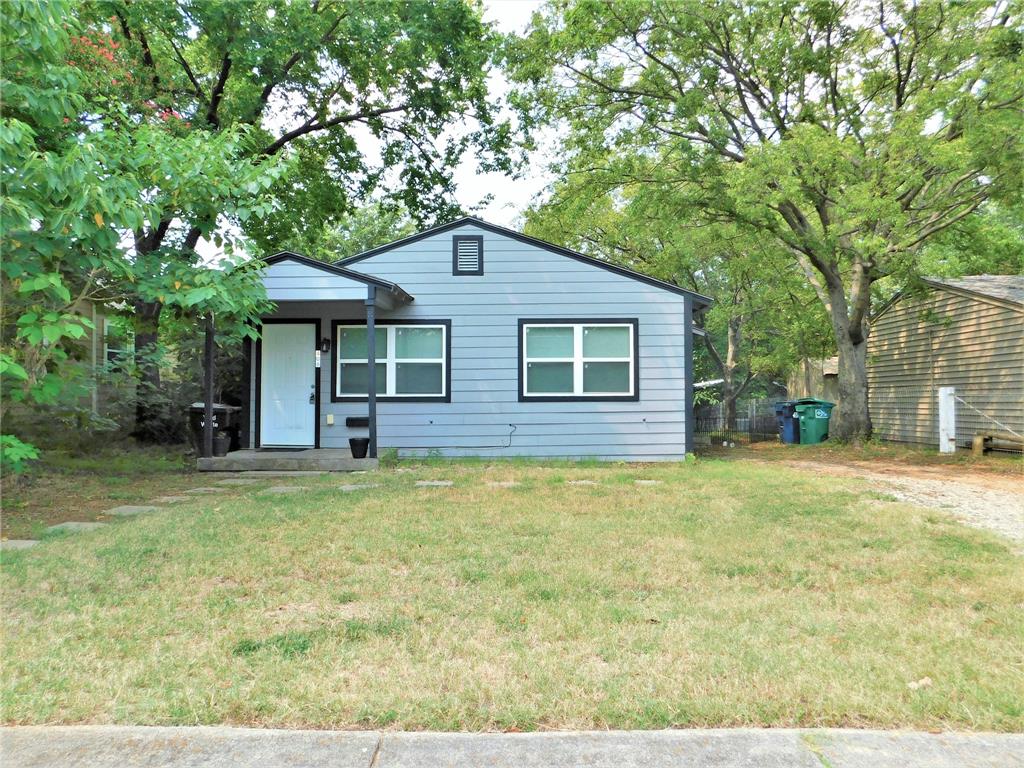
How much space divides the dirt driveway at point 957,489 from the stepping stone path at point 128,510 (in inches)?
304

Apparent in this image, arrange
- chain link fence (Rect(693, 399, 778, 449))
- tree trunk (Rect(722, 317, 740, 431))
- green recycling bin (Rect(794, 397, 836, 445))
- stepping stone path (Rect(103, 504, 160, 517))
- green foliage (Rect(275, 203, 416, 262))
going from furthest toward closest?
1. green foliage (Rect(275, 203, 416, 262))
2. tree trunk (Rect(722, 317, 740, 431))
3. chain link fence (Rect(693, 399, 778, 449))
4. green recycling bin (Rect(794, 397, 836, 445))
5. stepping stone path (Rect(103, 504, 160, 517))

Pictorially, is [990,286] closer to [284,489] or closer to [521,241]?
[521,241]

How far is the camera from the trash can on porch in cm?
1733

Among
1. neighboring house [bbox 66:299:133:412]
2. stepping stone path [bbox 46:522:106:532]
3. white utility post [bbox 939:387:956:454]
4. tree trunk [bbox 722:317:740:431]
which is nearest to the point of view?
stepping stone path [bbox 46:522:106:532]

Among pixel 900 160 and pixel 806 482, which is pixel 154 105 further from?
pixel 900 160

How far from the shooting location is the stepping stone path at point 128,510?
6.61 metres

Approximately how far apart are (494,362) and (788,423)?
9750 millimetres

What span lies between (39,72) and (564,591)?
19.5ft

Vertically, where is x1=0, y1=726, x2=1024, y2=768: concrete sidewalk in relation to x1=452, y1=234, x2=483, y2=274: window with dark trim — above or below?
below

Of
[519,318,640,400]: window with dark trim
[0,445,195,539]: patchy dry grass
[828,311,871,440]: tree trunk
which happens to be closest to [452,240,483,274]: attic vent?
[519,318,640,400]: window with dark trim

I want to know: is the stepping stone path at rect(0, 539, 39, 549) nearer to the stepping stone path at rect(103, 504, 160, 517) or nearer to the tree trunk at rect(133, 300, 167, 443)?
the stepping stone path at rect(103, 504, 160, 517)

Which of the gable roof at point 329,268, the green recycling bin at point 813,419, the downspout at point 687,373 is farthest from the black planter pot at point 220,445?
the green recycling bin at point 813,419

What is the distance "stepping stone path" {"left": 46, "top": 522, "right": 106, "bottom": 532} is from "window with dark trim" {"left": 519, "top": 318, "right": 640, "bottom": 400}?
6.72m

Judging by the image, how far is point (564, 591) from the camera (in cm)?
401
